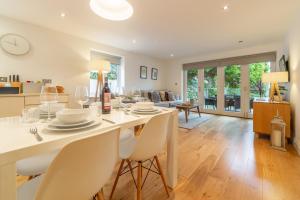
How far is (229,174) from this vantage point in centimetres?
174

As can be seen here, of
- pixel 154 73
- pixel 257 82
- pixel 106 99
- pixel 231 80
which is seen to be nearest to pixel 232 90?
pixel 231 80

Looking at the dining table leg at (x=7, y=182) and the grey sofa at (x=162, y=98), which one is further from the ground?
the grey sofa at (x=162, y=98)

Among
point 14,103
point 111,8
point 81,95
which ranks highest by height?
point 111,8

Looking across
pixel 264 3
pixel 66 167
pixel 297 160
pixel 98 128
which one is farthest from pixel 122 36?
pixel 297 160

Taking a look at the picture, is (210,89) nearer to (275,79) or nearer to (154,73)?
(154,73)

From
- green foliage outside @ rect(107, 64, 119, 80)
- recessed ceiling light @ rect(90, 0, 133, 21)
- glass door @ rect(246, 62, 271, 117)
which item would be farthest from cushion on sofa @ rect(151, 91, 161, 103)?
recessed ceiling light @ rect(90, 0, 133, 21)

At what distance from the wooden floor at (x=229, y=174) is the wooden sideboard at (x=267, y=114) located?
0.26 metres

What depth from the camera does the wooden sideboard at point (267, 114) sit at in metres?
2.64

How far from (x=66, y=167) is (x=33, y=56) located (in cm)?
358

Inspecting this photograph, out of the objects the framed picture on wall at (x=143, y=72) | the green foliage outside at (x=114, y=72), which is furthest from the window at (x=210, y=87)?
the green foliage outside at (x=114, y=72)

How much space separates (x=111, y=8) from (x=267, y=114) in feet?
10.6

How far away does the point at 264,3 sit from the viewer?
2.34 m

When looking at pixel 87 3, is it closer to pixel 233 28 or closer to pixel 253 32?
pixel 233 28

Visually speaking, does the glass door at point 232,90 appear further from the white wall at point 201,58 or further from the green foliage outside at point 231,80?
the white wall at point 201,58
